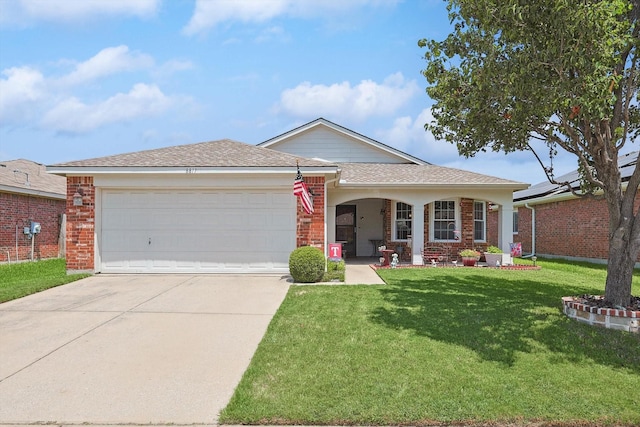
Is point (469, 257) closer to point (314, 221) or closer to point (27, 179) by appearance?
point (314, 221)

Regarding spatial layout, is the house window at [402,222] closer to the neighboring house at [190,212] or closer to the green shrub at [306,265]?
the neighboring house at [190,212]

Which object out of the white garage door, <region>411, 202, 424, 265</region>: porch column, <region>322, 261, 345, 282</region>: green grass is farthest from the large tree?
<region>411, 202, 424, 265</region>: porch column

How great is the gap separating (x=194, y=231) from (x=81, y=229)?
9.48 ft

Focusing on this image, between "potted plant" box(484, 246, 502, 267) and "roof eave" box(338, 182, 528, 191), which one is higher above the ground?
"roof eave" box(338, 182, 528, 191)

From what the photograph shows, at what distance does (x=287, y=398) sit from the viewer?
3928 mm

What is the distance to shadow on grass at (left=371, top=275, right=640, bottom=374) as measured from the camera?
5211 millimetres

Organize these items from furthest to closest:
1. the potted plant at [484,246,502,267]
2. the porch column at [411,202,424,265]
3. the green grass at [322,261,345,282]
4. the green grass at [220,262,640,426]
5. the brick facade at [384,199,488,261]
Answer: the brick facade at [384,199,488,261]
the porch column at [411,202,424,265]
the potted plant at [484,246,502,267]
the green grass at [322,261,345,282]
the green grass at [220,262,640,426]

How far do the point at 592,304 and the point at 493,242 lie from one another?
17573 mm

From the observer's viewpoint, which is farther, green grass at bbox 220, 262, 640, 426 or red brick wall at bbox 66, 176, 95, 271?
red brick wall at bbox 66, 176, 95, 271

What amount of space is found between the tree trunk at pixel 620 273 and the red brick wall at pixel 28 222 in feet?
58.5

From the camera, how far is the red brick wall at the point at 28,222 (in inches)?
596

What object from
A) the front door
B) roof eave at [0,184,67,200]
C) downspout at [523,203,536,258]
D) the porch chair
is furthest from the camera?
downspout at [523,203,536,258]

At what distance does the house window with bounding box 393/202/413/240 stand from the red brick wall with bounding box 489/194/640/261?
693cm

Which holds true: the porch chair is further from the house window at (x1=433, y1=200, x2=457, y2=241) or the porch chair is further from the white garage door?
the white garage door
